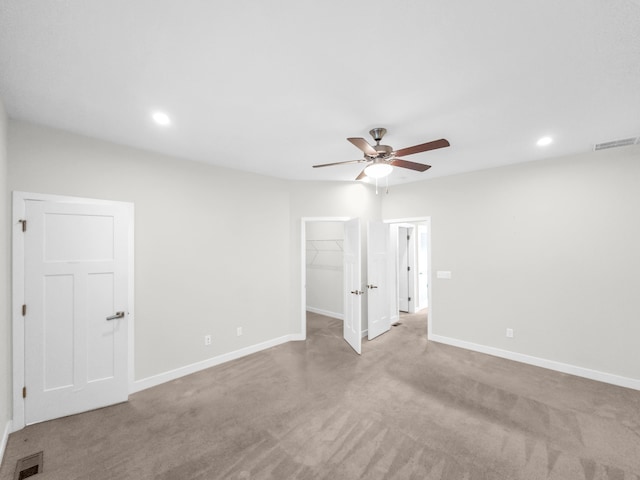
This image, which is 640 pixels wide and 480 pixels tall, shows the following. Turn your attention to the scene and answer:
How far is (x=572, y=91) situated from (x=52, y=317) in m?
4.82

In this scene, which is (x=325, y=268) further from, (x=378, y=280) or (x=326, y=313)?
→ (x=378, y=280)

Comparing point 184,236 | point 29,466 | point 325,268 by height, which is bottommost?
point 29,466

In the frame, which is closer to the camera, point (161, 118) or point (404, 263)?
point (161, 118)

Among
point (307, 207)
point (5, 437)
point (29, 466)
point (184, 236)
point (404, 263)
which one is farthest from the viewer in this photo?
point (404, 263)

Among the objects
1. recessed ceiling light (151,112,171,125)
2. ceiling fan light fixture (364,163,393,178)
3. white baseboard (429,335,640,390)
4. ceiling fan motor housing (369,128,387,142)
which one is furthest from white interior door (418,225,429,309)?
recessed ceiling light (151,112,171,125)

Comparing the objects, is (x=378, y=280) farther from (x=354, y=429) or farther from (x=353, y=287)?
(x=354, y=429)

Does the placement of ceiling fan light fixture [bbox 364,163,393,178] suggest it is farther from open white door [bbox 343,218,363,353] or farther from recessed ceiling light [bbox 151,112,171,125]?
recessed ceiling light [bbox 151,112,171,125]

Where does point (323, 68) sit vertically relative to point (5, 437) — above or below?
above

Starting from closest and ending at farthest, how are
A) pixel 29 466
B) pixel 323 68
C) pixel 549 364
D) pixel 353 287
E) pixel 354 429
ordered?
pixel 323 68 < pixel 29 466 < pixel 354 429 < pixel 549 364 < pixel 353 287

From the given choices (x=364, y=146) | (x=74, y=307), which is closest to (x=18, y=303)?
(x=74, y=307)

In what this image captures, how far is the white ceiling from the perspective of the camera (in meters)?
1.33

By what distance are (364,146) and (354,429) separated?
250 cm

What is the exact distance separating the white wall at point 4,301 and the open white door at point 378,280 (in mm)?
4209

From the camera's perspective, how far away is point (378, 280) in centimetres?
489
